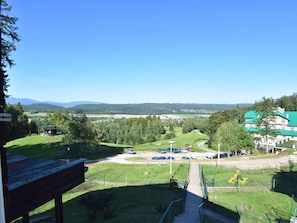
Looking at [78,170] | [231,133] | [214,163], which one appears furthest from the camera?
[231,133]

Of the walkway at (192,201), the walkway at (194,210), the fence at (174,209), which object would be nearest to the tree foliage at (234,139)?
the walkway at (192,201)

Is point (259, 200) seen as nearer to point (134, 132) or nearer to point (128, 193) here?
point (128, 193)

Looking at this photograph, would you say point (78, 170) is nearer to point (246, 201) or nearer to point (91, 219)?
point (91, 219)

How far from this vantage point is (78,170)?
22.0 feet

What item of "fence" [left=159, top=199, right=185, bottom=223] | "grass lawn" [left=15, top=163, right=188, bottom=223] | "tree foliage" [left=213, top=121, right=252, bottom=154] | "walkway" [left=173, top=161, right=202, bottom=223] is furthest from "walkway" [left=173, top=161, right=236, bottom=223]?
"tree foliage" [left=213, top=121, right=252, bottom=154]

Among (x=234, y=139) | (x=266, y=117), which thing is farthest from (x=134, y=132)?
(x=266, y=117)

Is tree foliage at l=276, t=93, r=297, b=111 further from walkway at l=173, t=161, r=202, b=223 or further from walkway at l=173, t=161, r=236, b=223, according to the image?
walkway at l=173, t=161, r=236, b=223

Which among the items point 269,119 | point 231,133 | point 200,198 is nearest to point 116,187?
point 200,198

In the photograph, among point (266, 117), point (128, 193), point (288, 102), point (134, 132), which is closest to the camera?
point (128, 193)

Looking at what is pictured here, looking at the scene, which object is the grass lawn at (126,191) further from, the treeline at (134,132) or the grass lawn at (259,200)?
the treeline at (134,132)

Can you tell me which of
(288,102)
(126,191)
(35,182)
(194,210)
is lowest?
(126,191)

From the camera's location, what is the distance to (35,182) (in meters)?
4.86

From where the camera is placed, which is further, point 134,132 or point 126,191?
point 134,132

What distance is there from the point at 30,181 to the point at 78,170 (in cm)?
211
